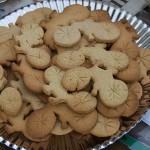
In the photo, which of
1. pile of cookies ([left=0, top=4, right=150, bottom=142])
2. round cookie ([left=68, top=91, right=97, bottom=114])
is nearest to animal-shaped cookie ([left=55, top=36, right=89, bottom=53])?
pile of cookies ([left=0, top=4, right=150, bottom=142])

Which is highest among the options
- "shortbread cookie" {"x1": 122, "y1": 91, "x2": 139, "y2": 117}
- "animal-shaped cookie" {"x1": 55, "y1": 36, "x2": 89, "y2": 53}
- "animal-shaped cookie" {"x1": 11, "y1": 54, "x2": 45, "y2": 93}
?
"animal-shaped cookie" {"x1": 55, "y1": 36, "x2": 89, "y2": 53}

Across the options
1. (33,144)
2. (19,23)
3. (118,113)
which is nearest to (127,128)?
(118,113)

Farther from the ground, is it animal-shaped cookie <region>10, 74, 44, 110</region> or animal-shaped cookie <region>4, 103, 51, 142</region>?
animal-shaped cookie <region>10, 74, 44, 110</region>

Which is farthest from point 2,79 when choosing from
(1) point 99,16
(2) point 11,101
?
(1) point 99,16

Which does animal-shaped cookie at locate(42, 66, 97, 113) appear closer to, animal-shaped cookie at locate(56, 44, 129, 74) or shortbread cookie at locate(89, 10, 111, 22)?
animal-shaped cookie at locate(56, 44, 129, 74)

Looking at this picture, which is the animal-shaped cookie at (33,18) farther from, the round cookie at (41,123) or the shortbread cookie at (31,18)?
the round cookie at (41,123)

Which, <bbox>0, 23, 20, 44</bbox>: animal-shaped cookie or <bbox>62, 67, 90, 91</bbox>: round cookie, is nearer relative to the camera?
<bbox>62, 67, 90, 91</bbox>: round cookie
